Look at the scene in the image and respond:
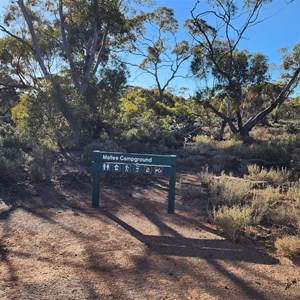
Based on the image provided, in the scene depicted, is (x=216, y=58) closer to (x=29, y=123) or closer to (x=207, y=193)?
(x=29, y=123)

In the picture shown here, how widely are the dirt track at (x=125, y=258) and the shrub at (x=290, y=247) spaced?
0.19 metres

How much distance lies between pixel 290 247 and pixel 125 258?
2373 mm

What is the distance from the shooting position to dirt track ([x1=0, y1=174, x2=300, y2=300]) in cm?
355

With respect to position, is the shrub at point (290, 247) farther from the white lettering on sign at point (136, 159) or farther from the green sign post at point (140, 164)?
the white lettering on sign at point (136, 159)

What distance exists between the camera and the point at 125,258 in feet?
14.4

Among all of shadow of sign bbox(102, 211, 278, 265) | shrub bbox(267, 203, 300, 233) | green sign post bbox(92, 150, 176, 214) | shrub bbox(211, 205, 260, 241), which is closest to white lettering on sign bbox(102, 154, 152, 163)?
green sign post bbox(92, 150, 176, 214)

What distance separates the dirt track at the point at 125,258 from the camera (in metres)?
3.55

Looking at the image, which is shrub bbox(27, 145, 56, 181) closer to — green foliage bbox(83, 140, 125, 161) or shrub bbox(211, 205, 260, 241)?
green foliage bbox(83, 140, 125, 161)

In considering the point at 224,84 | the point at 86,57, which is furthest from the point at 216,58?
the point at 86,57

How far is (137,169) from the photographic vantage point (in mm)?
6379

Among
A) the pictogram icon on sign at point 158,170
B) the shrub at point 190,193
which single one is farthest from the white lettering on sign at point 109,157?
the shrub at point 190,193

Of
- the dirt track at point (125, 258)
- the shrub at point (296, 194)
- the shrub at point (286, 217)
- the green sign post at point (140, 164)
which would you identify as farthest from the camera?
the shrub at point (296, 194)

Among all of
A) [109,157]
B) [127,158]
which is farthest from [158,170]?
[109,157]

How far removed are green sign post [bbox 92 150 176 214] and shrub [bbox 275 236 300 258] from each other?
233cm
